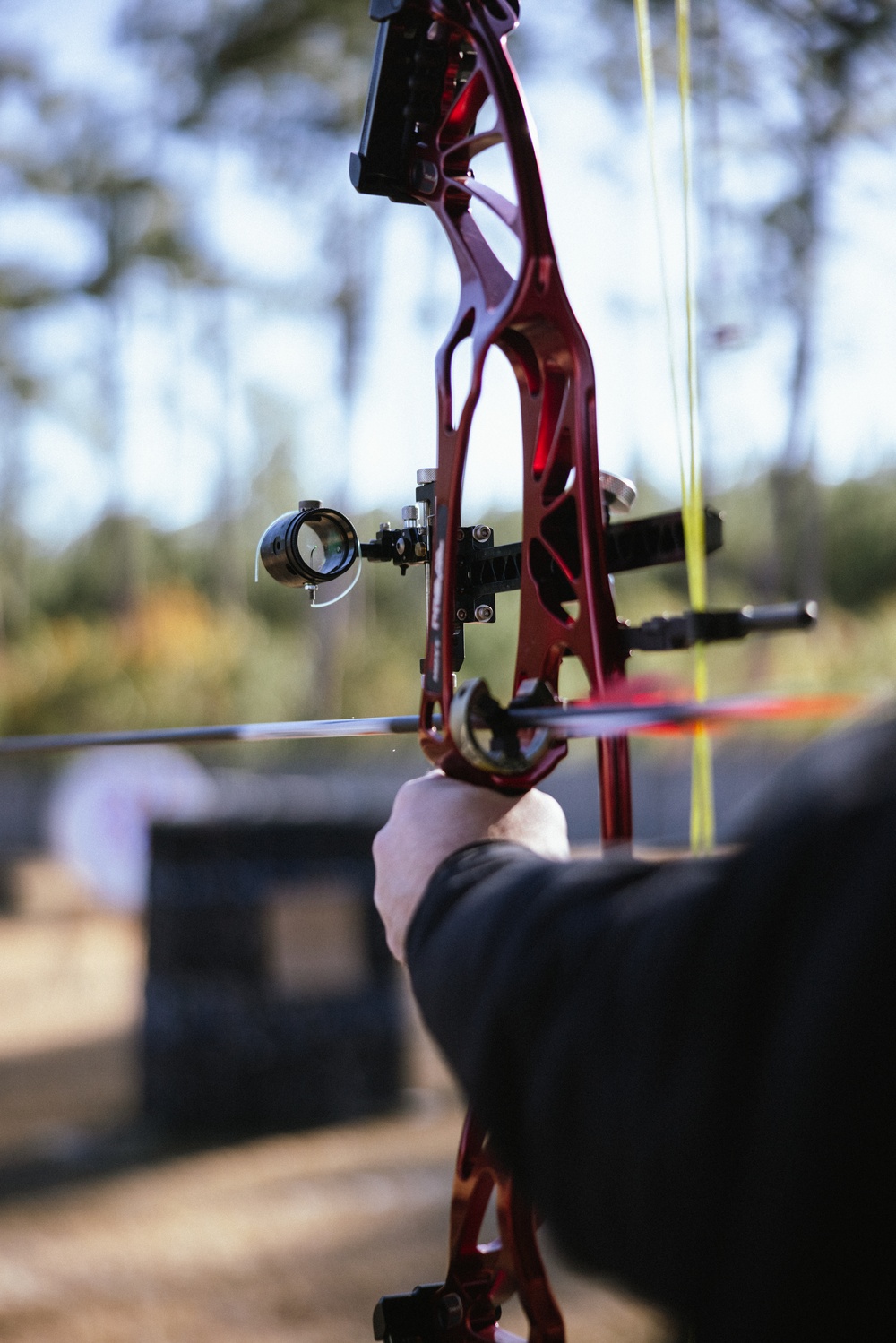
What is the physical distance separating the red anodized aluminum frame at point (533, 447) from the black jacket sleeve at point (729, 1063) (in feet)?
1.18

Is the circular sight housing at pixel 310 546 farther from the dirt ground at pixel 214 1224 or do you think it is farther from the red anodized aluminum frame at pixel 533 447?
the dirt ground at pixel 214 1224

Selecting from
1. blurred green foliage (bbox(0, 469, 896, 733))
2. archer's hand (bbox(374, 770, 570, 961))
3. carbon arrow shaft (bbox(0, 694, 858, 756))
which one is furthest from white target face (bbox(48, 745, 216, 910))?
archer's hand (bbox(374, 770, 570, 961))

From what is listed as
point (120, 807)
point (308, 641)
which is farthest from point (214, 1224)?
point (308, 641)

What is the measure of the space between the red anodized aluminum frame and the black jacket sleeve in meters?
0.36

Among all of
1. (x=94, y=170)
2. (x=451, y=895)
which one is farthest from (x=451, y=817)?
(x=94, y=170)

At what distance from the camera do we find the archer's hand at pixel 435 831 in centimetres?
96

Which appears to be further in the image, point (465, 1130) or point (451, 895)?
point (465, 1130)

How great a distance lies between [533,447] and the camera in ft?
4.00

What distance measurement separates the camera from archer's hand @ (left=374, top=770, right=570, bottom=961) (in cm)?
96

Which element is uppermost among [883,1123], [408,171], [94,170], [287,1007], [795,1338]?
[94,170]

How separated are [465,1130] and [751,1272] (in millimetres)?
580

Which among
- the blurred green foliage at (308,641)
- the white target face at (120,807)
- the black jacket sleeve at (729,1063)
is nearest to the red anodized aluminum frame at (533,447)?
the black jacket sleeve at (729,1063)

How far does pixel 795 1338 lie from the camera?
0.62 m

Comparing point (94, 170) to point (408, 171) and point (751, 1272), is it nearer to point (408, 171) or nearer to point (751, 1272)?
point (408, 171)
